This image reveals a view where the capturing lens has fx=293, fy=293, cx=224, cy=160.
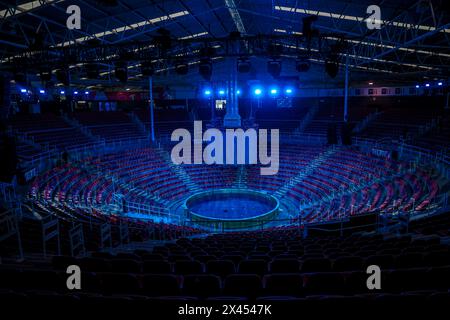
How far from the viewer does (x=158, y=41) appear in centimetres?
1512

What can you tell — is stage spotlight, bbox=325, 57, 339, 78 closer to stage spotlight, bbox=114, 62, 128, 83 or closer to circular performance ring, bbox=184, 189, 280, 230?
circular performance ring, bbox=184, 189, 280, 230

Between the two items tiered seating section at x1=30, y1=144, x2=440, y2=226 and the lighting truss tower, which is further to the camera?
the lighting truss tower

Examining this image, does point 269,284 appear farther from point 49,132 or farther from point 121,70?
point 49,132

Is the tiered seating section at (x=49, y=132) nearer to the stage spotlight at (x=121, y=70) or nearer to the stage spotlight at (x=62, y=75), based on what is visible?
the stage spotlight at (x=62, y=75)

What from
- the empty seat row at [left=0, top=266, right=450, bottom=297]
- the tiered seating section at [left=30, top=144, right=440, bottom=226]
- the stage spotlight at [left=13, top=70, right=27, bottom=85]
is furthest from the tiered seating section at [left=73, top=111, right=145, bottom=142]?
the empty seat row at [left=0, top=266, right=450, bottom=297]

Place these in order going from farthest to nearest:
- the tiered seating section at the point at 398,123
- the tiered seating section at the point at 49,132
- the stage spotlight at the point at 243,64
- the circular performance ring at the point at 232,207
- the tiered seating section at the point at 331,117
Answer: the tiered seating section at the point at 331,117 → the tiered seating section at the point at 398,123 → the tiered seating section at the point at 49,132 → the circular performance ring at the point at 232,207 → the stage spotlight at the point at 243,64

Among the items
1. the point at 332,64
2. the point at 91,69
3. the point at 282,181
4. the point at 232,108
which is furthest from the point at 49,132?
the point at 332,64

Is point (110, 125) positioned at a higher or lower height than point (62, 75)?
lower

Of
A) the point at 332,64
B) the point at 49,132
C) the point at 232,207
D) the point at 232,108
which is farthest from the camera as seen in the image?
the point at 232,108

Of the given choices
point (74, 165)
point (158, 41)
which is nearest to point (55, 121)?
point (74, 165)

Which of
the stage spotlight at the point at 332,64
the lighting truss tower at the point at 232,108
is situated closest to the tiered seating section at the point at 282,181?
the lighting truss tower at the point at 232,108

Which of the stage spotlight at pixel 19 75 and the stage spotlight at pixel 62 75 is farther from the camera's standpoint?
the stage spotlight at pixel 62 75

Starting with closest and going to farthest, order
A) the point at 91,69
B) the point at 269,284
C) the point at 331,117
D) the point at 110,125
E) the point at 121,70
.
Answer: the point at 269,284 < the point at 121,70 < the point at 91,69 < the point at 110,125 < the point at 331,117

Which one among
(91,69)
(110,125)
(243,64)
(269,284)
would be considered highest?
(91,69)
